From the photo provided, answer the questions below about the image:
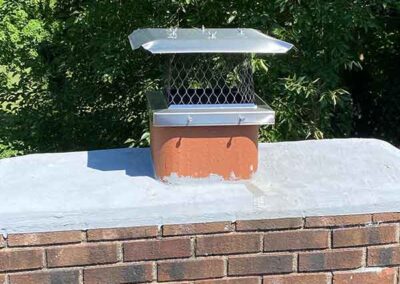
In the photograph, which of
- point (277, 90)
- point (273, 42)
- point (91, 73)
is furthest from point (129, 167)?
point (91, 73)

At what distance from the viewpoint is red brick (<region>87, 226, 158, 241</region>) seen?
6.47 ft

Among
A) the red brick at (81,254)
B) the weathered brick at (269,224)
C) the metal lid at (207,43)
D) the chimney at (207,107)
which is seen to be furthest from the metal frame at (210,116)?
the red brick at (81,254)

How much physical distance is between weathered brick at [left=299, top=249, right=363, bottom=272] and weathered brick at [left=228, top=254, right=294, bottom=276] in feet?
0.16

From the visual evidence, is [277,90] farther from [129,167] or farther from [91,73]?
[129,167]

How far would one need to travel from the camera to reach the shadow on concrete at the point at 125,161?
2.35 meters

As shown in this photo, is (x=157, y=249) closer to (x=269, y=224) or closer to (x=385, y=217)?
(x=269, y=224)

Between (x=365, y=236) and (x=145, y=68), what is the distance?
2974 millimetres

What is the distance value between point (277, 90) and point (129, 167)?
6.76 ft

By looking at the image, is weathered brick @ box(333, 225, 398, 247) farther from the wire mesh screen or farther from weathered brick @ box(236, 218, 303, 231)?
the wire mesh screen

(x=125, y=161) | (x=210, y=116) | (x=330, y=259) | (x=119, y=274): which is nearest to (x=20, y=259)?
(x=119, y=274)

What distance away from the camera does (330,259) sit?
6.94ft

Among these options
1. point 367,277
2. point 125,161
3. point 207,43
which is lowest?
point 367,277

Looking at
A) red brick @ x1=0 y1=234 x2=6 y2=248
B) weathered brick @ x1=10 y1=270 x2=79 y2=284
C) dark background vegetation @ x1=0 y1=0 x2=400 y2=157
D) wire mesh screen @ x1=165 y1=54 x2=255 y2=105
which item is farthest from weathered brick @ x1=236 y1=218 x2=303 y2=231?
dark background vegetation @ x1=0 y1=0 x2=400 y2=157

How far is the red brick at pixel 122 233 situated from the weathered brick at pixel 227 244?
160 mm
